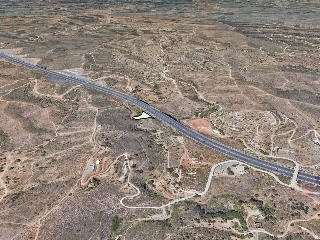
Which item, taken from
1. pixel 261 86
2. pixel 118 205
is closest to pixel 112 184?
pixel 118 205

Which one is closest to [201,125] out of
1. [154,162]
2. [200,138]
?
[200,138]

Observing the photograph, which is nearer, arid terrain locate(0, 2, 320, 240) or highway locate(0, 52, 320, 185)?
arid terrain locate(0, 2, 320, 240)

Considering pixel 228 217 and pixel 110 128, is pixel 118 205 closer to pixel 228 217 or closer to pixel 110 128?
pixel 228 217

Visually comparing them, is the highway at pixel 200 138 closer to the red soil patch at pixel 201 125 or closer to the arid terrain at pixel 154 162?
the arid terrain at pixel 154 162

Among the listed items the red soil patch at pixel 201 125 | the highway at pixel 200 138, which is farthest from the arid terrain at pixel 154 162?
the highway at pixel 200 138

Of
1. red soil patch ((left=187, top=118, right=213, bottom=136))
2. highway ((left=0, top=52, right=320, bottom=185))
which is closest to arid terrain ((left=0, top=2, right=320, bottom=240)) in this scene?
red soil patch ((left=187, top=118, right=213, bottom=136))

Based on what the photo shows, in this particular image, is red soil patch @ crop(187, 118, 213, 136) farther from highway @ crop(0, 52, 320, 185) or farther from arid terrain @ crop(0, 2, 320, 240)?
highway @ crop(0, 52, 320, 185)

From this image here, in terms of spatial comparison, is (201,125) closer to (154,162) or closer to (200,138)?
(200,138)

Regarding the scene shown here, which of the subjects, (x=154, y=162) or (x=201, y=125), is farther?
(x=201, y=125)

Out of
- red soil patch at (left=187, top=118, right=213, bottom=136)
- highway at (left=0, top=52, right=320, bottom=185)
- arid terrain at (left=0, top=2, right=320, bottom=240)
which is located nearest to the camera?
arid terrain at (left=0, top=2, right=320, bottom=240)
